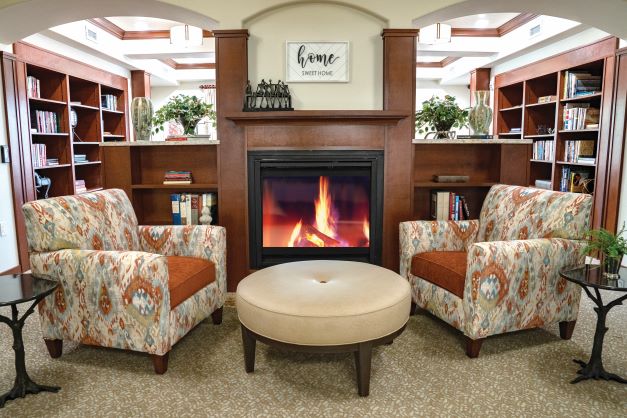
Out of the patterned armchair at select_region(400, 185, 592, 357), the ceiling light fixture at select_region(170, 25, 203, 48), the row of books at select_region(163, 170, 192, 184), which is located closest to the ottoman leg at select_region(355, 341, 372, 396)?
the patterned armchair at select_region(400, 185, 592, 357)

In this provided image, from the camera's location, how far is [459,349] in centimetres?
261

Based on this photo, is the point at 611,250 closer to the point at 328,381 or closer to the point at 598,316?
the point at 598,316

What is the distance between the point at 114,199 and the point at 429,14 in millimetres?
2633

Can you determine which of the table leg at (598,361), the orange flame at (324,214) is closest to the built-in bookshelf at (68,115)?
the orange flame at (324,214)

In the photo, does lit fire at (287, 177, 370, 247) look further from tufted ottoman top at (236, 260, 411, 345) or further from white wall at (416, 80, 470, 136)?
white wall at (416, 80, 470, 136)

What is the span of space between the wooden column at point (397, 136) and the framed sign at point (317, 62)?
0.33m

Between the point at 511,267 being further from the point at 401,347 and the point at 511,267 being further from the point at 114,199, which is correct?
the point at 114,199

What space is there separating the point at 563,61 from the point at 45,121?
18.7 ft

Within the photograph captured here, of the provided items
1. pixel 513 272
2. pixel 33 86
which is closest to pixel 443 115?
pixel 513 272

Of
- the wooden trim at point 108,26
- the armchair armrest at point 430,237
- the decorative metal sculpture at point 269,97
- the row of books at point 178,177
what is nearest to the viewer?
the armchair armrest at point 430,237

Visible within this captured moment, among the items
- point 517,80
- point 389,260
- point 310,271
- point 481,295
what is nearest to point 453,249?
point 389,260

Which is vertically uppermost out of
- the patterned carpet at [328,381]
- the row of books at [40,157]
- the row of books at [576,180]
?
the row of books at [40,157]

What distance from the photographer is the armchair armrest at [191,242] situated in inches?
115

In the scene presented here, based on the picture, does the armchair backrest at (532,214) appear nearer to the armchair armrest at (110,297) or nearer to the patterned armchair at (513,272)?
the patterned armchair at (513,272)
